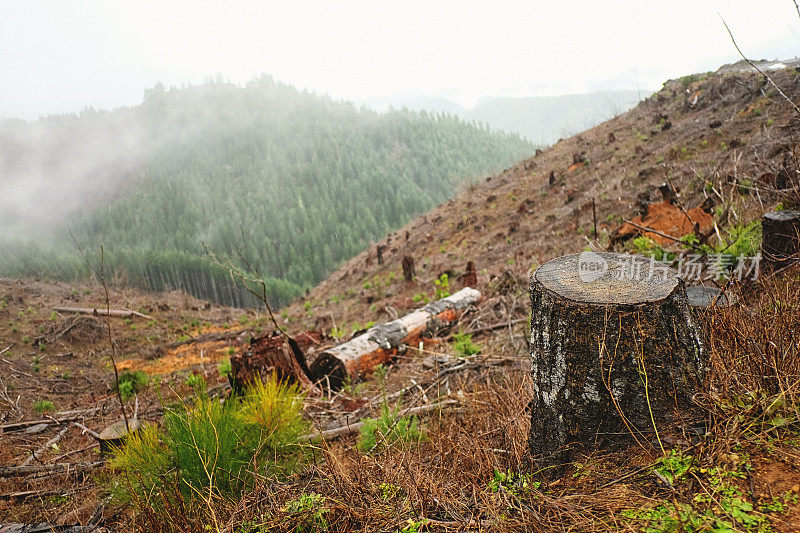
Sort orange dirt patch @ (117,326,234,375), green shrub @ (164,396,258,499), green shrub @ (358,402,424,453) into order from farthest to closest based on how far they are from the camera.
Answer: orange dirt patch @ (117,326,234,375) → green shrub @ (358,402,424,453) → green shrub @ (164,396,258,499)

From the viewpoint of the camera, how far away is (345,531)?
179 cm

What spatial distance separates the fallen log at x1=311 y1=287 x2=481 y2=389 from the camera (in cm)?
595

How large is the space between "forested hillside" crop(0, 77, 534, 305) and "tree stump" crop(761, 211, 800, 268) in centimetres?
6698

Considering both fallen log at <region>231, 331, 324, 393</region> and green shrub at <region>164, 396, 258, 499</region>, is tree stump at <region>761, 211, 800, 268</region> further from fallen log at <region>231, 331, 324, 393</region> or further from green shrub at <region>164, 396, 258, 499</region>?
fallen log at <region>231, 331, 324, 393</region>

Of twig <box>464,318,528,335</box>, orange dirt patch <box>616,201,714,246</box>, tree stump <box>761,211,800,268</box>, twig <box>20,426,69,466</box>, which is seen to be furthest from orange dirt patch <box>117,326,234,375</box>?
tree stump <box>761,211,800,268</box>

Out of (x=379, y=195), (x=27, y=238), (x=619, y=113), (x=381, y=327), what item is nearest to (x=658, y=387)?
(x=381, y=327)

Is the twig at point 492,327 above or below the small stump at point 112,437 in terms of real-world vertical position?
below

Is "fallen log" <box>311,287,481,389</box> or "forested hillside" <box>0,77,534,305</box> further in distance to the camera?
"forested hillside" <box>0,77,534,305</box>

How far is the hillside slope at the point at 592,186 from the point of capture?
1112cm

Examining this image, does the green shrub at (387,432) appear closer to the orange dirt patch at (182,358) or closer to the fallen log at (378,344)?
the fallen log at (378,344)

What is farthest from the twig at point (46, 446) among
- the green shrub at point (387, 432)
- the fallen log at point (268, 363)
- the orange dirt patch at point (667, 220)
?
the orange dirt patch at point (667, 220)

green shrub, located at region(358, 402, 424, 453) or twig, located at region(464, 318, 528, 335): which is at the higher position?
green shrub, located at region(358, 402, 424, 453)

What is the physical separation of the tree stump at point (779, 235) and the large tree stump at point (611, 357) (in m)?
2.90

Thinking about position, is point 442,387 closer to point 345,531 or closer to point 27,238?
point 345,531
